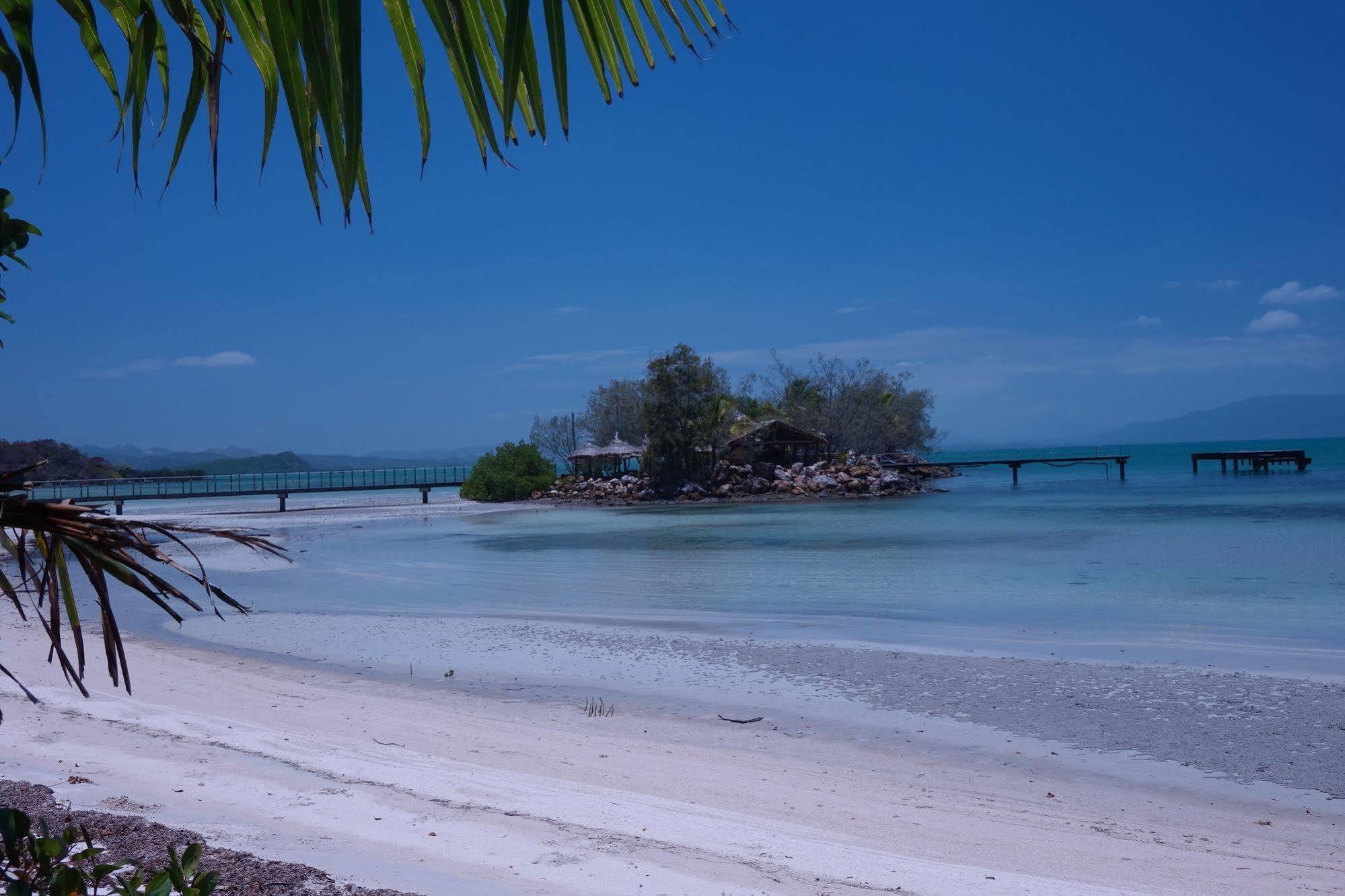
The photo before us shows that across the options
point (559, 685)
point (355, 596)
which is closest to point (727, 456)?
point (355, 596)

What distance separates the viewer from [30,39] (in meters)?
1.40

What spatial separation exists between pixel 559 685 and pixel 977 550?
44.7 feet

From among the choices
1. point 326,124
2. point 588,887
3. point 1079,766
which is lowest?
point 1079,766

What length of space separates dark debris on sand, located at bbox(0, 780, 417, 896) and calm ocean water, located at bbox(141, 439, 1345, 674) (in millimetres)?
7555

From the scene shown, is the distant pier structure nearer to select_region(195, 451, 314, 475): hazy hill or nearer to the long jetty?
the long jetty

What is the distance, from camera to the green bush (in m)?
45.8

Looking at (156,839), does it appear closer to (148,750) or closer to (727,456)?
(148,750)

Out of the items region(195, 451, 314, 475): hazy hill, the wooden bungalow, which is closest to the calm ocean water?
the wooden bungalow

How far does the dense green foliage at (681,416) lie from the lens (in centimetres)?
4141

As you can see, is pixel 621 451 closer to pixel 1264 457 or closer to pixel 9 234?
pixel 1264 457

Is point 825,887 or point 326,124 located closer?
point 326,124

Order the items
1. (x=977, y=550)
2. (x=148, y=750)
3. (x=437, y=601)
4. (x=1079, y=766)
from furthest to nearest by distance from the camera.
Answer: (x=977, y=550), (x=437, y=601), (x=1079, y=766), (x=148, y=750)

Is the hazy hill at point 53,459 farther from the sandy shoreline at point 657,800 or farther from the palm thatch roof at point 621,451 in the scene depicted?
the palm thatch roof at point 621,451

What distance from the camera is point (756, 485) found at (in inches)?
1695
